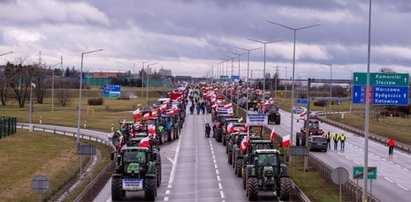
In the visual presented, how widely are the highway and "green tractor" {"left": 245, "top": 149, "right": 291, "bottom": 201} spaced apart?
212 inches

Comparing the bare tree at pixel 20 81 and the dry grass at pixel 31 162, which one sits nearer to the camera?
the dry grass at pixel 31 162

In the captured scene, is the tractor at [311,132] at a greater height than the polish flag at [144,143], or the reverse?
the polish flag at [144,143]

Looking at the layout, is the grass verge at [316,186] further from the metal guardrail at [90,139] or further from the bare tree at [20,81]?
the bare tree at [20,81]

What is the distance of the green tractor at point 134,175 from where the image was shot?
30406mm

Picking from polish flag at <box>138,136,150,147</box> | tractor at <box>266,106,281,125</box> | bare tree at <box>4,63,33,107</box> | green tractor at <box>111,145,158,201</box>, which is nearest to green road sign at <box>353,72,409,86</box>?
polish flag at <box>138,136,150,147</box>

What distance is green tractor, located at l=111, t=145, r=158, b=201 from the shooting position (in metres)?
30.4

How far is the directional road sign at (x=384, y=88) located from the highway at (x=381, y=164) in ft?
15.3

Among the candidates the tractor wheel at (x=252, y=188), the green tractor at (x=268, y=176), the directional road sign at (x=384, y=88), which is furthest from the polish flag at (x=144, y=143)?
the directional road sign at (x=384, y=88)

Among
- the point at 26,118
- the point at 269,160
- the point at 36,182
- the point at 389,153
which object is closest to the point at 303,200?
the point at 269,160

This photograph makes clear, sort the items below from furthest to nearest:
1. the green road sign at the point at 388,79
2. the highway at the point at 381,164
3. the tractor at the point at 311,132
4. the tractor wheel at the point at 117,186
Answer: the tractor at the point at 311,132
the green road sign at the point at 388,79
the highway at the point at 381,164
the tractor wheel at the point at 117,186

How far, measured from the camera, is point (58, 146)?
2323 inches

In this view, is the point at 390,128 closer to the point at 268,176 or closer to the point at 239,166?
the point at 239,166

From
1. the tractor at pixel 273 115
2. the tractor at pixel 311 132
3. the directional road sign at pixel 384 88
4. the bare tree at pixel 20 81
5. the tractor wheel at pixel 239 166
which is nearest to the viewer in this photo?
the directional road sign at pixel 384 88

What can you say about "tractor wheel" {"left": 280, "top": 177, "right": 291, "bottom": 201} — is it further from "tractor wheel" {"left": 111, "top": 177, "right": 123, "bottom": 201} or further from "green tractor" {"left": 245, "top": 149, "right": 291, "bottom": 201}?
"tractor wheel" {"left": 111, "top": 177, "right": 123, "bottom": 201}
